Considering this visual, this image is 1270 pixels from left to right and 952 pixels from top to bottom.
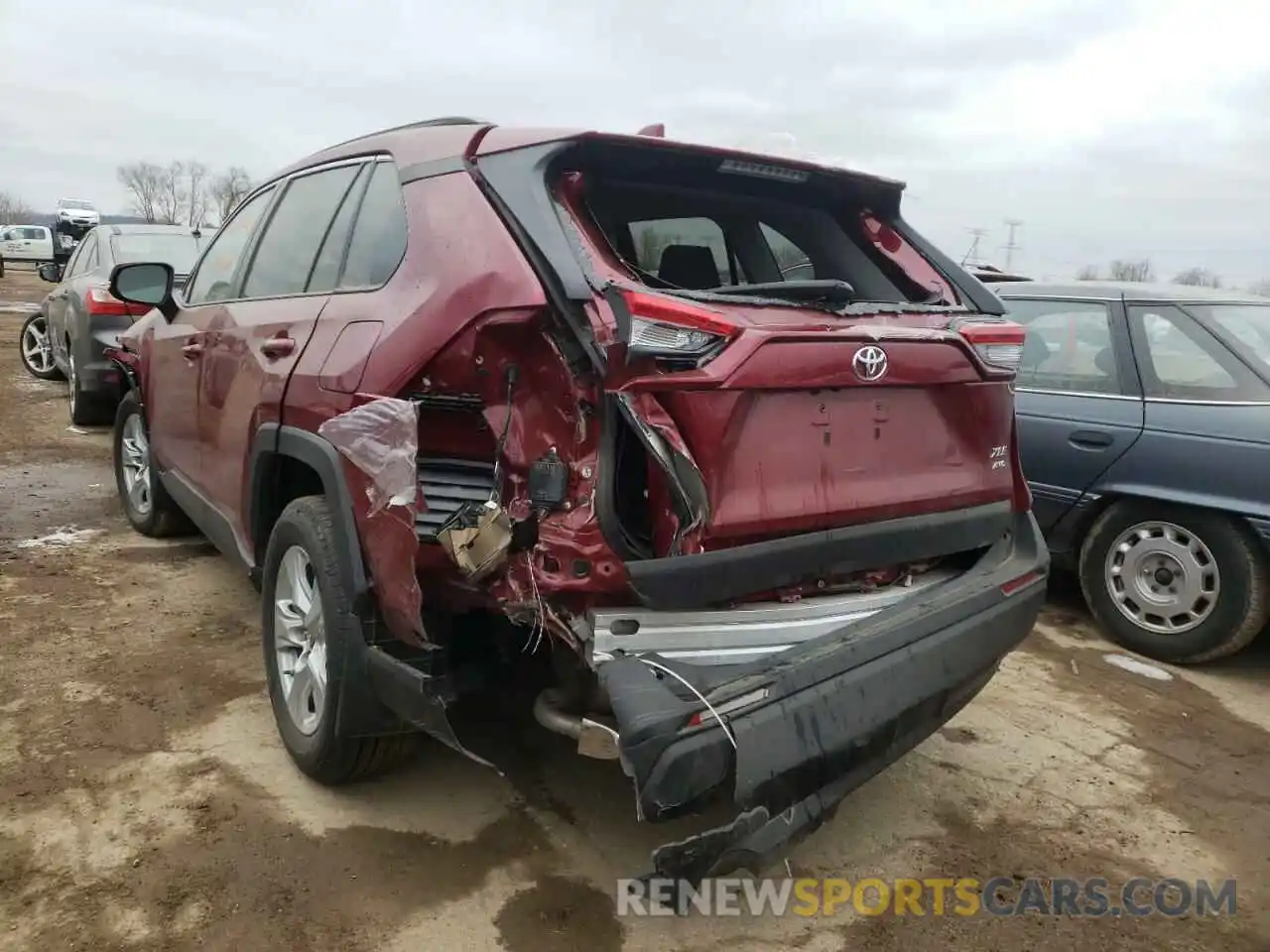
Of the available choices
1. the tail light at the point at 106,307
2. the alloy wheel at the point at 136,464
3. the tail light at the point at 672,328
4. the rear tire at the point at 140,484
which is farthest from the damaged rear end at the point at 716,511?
the tail light at the point at 106,307

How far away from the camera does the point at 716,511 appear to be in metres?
2.19

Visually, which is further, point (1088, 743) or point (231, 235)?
point (231, 235)

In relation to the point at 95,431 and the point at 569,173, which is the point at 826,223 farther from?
the point at 95,431

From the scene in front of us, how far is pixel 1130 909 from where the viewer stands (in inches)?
103

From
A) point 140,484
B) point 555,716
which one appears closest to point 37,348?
point 140,484

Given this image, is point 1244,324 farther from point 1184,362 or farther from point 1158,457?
point 1158,457

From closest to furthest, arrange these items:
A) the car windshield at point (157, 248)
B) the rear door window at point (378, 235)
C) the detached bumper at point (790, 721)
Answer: the detached bumper at point (790, 721) → the rear door window at point (378, 235) → the car windshield at point (157, 248)

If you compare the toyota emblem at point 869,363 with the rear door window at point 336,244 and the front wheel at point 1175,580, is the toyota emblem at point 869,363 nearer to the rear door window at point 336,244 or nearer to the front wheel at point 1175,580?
the rear door window at point 336,244

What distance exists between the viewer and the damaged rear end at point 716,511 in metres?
2.09

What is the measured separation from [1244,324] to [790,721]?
3803mm

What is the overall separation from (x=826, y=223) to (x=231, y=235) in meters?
2.62

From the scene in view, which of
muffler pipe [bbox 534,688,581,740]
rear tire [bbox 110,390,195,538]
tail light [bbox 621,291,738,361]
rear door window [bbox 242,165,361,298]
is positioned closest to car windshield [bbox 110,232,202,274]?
rear tire [bbox 110,390,195,538]

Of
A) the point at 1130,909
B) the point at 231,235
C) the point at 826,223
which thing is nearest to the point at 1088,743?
the point at 1130,909

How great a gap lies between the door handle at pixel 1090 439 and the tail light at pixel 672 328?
10.4 ft
